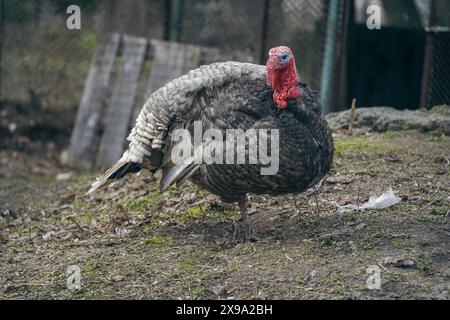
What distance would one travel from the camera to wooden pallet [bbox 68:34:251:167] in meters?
8.20

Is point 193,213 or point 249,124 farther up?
point 249,124

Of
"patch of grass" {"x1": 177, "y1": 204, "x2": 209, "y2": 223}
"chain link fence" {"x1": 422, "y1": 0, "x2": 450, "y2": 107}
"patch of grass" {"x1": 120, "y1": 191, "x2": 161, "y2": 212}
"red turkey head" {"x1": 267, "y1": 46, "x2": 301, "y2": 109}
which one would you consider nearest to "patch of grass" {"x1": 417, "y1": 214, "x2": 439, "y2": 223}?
"red turkey head" {"x1": 267, "y1": 46, "x2": 301, "y2": 109}

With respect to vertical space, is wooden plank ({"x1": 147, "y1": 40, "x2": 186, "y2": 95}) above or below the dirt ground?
above

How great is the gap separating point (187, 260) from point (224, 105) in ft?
3.28

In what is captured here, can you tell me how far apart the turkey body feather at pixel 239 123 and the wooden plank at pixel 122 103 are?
2964 millimetres

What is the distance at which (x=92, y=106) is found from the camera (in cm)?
834

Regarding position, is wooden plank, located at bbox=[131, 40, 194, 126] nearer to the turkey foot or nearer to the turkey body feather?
the turkey body feather

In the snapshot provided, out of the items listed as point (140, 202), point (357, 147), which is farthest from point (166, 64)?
point (357, 147)

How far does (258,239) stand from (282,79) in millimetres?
1022

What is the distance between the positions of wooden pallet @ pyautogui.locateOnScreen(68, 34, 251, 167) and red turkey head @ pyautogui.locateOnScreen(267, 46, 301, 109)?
356 cm

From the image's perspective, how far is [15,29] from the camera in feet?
28.7

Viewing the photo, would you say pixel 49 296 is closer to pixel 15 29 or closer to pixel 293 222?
pixel 293 222

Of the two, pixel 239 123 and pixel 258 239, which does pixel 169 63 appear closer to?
pixel 239 123

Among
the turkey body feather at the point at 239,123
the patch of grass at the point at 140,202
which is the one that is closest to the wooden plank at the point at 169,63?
the patch of grass at the point at 140,202
